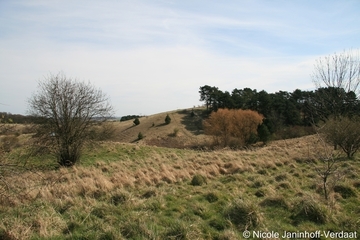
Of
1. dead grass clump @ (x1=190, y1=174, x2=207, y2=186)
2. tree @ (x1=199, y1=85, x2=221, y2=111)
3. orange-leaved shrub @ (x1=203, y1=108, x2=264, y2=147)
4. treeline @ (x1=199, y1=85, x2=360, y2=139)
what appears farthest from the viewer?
tree @ (x1=199, y1=85, x2=221, y2=111)

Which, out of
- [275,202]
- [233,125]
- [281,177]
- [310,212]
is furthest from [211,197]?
[233,125]

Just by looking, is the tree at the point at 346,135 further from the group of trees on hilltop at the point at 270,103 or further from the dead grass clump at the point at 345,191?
the group of trees on hilltop at the point at 270,103

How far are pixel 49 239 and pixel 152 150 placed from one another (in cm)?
1930

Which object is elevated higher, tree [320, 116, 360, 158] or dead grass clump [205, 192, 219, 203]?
tree [320, 116, 360, 158]

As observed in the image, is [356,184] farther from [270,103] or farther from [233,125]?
[270,103]

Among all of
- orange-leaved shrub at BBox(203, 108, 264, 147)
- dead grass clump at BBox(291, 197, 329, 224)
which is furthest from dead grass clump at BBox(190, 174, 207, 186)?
orange-leaved shrub at BBox(203, 108, 264, 147)

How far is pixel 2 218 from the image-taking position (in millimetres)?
5316

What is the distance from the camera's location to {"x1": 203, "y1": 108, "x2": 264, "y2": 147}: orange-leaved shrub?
45.8 metres

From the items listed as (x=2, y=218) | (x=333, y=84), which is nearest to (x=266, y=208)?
(x=2, y=218)

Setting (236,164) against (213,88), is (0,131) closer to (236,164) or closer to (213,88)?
(236,164)

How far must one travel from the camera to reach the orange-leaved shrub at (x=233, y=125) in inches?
1805

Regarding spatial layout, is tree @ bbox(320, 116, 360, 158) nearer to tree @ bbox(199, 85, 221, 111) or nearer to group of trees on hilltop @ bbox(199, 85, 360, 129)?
group of trees on hilltop @ bbox(199, 85, 360, 129)

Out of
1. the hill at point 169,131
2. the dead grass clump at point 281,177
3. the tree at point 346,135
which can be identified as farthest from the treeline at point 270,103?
the dead grass clump at point 281,177

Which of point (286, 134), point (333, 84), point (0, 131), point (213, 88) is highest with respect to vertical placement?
point (213, 88)
